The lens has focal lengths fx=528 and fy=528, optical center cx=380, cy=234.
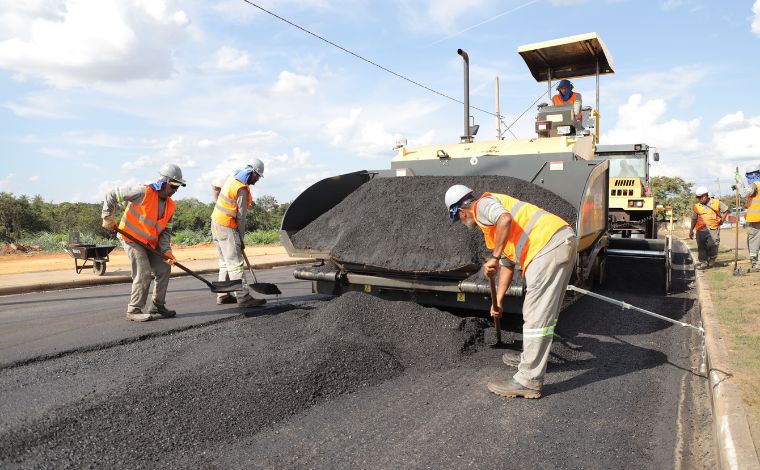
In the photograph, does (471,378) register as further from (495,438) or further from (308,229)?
(308,229)

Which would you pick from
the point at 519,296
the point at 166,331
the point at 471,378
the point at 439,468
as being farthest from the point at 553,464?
the point at 166,331

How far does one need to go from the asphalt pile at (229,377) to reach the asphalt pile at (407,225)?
0.44m

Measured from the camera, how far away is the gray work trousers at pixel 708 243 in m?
9.56

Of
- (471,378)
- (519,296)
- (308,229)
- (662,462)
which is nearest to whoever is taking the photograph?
(662,462)

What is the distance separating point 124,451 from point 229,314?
309cm

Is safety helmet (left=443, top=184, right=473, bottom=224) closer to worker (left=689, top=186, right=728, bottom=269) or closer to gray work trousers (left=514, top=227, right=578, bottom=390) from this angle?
gray work trousers (left=514, top=227, right=578, bottom=390)

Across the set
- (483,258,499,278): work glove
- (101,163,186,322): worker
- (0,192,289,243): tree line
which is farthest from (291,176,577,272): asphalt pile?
(0,192,289,243): tree line

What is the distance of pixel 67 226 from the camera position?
923 inches

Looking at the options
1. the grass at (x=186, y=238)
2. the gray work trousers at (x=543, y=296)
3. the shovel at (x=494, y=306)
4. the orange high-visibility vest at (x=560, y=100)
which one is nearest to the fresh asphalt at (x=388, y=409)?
the shovel at (x=494, y=306)

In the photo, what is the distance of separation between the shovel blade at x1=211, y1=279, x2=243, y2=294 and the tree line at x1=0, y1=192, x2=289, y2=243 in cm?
1850

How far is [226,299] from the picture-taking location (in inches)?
250

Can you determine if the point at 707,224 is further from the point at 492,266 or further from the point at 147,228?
the point at 147,228

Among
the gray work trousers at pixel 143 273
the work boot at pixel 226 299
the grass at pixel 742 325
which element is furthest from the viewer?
the work boot at pixel 226 299

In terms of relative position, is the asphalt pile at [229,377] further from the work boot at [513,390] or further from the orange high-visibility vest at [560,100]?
the orange high-visibility vest at [560,100]
